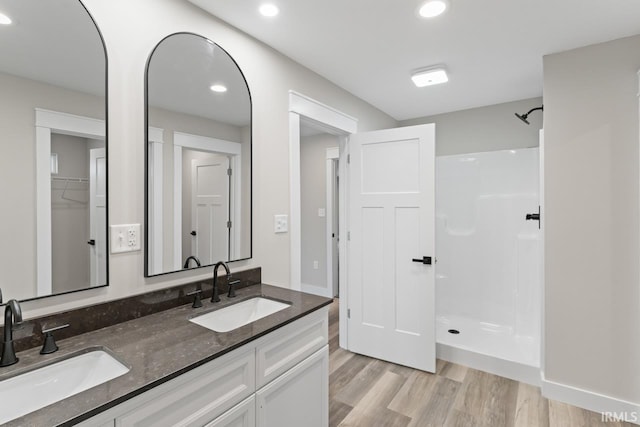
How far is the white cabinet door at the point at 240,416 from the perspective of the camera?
1.12 meters

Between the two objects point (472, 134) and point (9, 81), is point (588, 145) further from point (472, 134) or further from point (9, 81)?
point (9, 81)

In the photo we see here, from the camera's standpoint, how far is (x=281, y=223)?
2.17 meters

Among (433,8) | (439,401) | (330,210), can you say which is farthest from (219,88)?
(330,210)

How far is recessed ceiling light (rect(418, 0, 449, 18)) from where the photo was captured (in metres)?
1.67

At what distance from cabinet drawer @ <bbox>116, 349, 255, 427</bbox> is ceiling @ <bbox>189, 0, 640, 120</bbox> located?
1.75 meters

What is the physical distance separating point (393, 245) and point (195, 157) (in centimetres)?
178

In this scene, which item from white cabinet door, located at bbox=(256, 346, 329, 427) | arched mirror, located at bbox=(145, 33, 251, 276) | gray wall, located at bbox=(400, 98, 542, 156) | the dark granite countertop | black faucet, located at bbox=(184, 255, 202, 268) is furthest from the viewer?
gray wall, located at bbox=(400, 98, 542, 156)

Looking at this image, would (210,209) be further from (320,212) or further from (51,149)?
(320,212)

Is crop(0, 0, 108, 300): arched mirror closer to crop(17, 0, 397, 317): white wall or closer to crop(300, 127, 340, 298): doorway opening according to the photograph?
crop(17, 0, 397, 317): white wall

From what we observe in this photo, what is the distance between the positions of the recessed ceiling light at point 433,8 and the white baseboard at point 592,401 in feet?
8.36

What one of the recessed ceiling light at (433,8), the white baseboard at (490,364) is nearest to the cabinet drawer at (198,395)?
the recessed ceiling light at (433,8)

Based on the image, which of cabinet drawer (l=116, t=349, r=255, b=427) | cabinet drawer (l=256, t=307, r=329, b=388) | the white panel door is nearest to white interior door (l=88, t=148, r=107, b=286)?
cabinet drawer (l=116, t=349, r=255, b=427)

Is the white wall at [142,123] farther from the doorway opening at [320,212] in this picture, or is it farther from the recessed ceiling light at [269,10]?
the doorway opening at [320,212]

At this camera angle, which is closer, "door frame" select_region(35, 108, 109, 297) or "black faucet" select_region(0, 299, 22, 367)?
"black faucet" select_region(0, 299, 22, 367)
